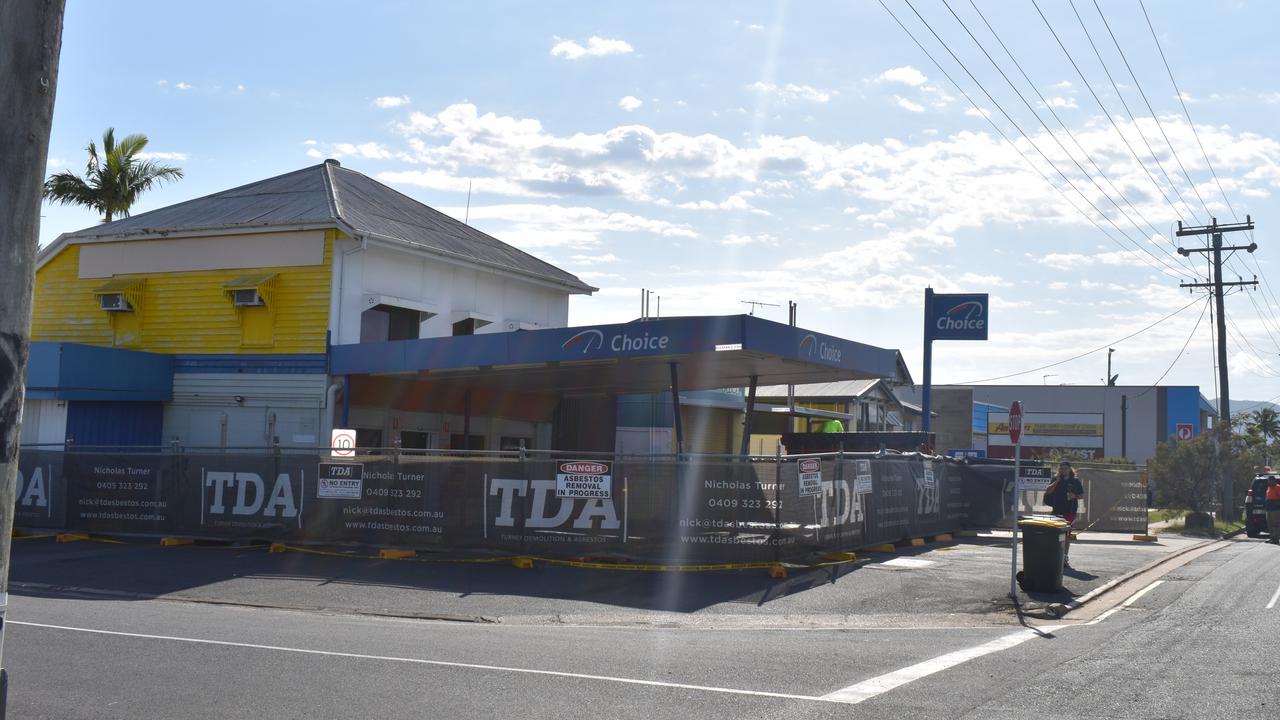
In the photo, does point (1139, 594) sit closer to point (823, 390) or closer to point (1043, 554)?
point (1043, 554)

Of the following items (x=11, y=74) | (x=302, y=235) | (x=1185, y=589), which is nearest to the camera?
(x=11, y=74)

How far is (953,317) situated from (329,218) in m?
17.1

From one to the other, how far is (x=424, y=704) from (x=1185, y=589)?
13.0m

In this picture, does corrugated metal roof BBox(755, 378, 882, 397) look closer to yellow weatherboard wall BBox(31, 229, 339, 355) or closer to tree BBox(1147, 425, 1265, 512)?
tree BBox(1147, 425, 1265, 512)

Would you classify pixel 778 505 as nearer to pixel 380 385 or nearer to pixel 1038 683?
pixel 1038 683

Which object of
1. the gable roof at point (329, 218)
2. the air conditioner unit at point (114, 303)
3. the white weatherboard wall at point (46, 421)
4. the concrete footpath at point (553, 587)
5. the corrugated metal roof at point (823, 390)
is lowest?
the concrete footpath at point (553, 587)

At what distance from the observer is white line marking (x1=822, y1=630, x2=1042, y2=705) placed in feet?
27.2

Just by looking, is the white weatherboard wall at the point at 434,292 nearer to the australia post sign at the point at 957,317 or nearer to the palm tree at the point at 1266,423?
the australia post sign at the point at 957,317

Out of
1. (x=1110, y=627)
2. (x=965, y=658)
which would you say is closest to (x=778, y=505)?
(x=1110, y=627)

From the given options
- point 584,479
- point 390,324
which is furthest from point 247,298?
point 584,479

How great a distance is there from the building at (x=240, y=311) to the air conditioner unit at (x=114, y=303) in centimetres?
4

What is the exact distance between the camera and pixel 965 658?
10164 mm

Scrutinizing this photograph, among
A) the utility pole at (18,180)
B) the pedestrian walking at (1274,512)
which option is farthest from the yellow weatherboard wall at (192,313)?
the pedestrian walking at (1274,512)

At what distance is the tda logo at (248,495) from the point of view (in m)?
19.3
